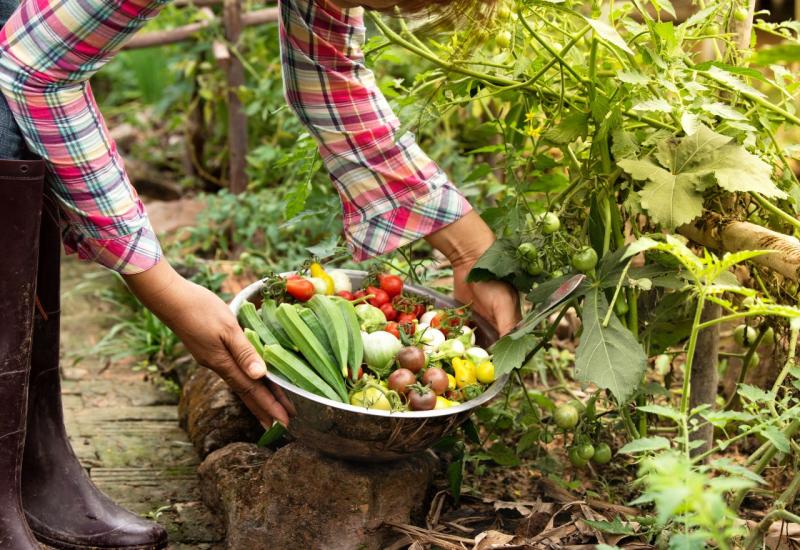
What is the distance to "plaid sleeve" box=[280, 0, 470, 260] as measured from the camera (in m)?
2.38

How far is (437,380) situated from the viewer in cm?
214

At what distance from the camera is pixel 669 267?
2129mm

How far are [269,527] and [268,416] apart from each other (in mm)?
292

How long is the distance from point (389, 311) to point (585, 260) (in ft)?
1.93

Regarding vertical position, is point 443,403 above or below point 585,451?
above

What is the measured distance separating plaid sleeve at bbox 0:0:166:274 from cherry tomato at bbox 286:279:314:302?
0.42 meters

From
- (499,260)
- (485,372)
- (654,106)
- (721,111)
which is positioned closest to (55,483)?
(485,372)

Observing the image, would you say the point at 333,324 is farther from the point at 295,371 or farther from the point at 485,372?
the point at 485,372

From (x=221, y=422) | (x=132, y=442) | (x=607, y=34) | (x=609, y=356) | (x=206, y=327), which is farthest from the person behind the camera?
(x=132, y=442)

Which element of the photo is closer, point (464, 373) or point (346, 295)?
point (464, 373)

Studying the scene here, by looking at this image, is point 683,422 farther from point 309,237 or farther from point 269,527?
point 309,237

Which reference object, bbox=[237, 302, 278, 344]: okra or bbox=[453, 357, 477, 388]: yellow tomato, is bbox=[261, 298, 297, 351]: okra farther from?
bbox=[453, 357, 477, 388]: yellow tomato

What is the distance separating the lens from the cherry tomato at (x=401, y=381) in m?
2.12

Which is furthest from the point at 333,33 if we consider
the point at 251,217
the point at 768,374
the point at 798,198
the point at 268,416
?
the point at 251,217
